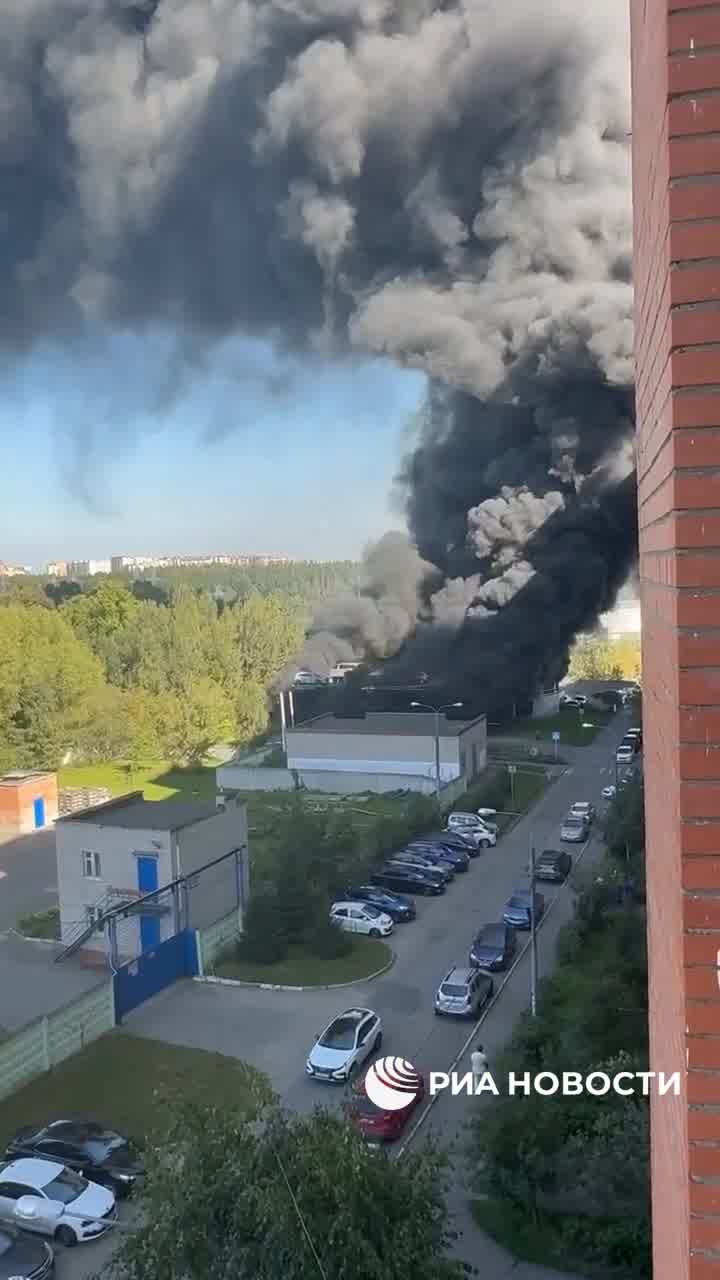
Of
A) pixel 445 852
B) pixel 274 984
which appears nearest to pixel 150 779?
pixel 445 852

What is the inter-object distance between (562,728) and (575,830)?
999 cm

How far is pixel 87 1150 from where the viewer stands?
5914 millimetres

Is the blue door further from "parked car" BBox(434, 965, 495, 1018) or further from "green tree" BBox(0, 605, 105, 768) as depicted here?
"green tree" BBox(0, 605, 105, 768)

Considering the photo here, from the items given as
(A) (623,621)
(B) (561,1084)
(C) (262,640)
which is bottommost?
(B) (561,1084)

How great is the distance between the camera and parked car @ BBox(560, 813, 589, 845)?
13.4 m

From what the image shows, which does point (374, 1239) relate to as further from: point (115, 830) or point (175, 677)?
point (175, 677)

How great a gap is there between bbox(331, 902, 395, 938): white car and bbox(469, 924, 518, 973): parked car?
96cm

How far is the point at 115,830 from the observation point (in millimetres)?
9844

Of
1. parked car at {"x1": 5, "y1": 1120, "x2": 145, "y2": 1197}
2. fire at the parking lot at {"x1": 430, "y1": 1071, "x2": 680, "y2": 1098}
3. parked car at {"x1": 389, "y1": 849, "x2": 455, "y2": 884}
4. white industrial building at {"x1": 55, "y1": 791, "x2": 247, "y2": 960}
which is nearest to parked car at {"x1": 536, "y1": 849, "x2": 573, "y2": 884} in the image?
parked car at {"x1": 389, "y1": 849, "x2": 455, "y2": 884}

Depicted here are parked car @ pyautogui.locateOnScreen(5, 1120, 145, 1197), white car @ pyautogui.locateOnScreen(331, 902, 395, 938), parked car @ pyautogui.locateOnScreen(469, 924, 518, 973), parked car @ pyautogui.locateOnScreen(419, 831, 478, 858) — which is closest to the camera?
parked car @ pyautogui.locateOnScreen(5, 1120, 145, 1197)

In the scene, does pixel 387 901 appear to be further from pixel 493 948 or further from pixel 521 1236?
pixel 521 1236

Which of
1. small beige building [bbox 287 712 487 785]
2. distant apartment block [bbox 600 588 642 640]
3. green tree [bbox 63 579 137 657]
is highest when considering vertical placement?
green tree [bbox 63 579 137 657]

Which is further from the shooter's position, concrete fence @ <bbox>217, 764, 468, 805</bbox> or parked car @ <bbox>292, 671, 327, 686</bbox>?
parked car @ <bbox>292, 671, 327, 686</bbox>

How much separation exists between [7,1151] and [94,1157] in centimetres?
54
